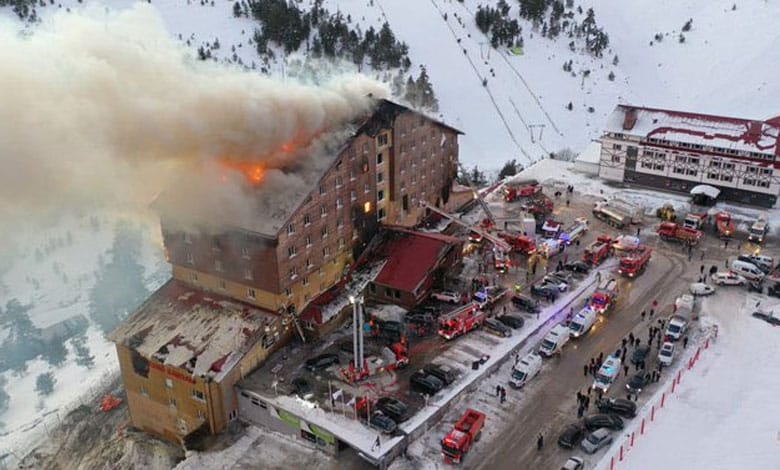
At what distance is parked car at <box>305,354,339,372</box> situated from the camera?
4347 centimetres

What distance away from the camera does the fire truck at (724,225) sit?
61.6 meters

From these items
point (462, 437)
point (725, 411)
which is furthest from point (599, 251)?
point (462, 437)

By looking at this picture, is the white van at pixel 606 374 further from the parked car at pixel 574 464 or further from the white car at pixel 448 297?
the white car at pixel 448 297

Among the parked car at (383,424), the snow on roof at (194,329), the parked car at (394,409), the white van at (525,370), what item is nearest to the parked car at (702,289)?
the white van at (525,370)

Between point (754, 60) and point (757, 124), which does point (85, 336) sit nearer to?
point (757, 124)

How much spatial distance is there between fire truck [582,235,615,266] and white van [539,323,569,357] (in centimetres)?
1178

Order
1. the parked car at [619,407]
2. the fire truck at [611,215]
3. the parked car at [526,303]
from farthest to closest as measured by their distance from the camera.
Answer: the fire truck at [611,215] → the parked car at [526,303] → the parked car at [619,407]

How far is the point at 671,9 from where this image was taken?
14212 cm

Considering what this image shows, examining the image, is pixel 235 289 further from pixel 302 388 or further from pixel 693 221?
pixel 693 221

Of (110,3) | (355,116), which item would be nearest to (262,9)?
(110,3)

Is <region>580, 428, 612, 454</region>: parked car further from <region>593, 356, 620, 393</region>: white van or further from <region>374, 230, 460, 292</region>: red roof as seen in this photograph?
<region>374, 230, 460, 292</region>: red roof

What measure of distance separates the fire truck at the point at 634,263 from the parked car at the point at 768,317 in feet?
28.8

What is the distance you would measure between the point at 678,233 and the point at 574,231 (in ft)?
28.9

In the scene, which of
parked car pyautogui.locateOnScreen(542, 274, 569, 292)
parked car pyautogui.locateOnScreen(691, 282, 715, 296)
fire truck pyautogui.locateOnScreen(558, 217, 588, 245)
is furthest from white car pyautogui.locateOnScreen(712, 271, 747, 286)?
fire truck pyautogui.locateOnScreen(558, 217, 588, 245)
